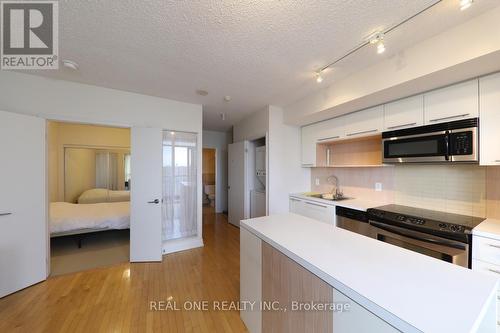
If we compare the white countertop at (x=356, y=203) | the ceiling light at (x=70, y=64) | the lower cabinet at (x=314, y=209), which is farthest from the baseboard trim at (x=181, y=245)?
the ceiling light at (x=70, y=64)

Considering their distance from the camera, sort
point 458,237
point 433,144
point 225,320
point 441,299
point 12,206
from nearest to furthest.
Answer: point 441,299 < point 458,237 < point 225,320 < point 433,144 < point 12,206

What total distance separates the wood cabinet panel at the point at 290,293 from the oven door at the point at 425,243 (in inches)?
61.7

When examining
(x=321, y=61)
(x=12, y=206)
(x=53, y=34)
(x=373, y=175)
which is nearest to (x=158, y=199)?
(x=12, y=206)

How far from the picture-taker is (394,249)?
3.86 ft

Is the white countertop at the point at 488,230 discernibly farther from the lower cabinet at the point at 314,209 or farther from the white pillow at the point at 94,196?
the white pillow at the point at 94,196

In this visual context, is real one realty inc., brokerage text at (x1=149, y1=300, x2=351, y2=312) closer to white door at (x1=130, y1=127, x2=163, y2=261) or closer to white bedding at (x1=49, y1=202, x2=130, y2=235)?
white door at (x1=130, y1=127, x2=163, y2=261)

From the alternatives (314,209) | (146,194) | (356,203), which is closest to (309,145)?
(314,209)

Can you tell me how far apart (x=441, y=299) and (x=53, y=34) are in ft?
10.1

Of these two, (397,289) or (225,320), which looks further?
(225,320)

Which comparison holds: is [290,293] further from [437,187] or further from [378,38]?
[437,187]

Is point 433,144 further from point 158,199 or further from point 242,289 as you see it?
point 158,199

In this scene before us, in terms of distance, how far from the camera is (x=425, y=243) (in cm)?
184

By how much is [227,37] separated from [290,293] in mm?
2009

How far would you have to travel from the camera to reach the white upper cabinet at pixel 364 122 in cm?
245
